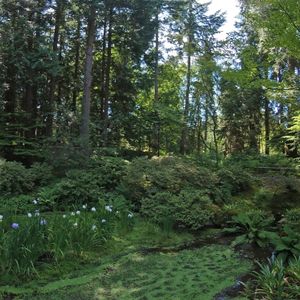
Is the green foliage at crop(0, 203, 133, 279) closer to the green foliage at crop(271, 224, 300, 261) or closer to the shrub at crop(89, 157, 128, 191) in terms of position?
the green foliage at crop(271, 224, 300, 261)

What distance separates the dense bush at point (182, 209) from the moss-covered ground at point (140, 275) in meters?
0.68

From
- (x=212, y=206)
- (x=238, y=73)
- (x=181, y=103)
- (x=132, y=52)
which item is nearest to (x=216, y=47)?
(x=132, y=52)

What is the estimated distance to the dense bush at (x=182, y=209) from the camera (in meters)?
6.25

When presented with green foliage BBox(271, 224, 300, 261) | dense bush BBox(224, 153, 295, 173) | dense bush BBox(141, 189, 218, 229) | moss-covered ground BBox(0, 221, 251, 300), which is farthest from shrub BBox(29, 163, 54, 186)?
dense bush BBox(224, 153, 295, 173)

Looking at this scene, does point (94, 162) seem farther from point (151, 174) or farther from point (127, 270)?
point (127, 270)

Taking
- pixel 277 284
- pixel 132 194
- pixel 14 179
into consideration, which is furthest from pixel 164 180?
pixel 277 284

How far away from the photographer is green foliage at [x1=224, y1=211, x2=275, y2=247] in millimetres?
5297

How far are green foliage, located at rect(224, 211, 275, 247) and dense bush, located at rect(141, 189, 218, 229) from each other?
0.51m

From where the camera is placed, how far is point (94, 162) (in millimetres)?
9828

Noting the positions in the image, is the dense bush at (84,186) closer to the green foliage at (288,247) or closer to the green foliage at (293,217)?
the green foliage at (293,217)

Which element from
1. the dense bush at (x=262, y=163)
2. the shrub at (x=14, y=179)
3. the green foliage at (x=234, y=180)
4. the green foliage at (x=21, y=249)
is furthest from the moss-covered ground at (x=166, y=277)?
the dense bush at (x=262, y=163)

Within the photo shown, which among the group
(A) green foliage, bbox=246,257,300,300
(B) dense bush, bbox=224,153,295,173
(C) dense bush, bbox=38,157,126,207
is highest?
(B) dense bush, bbox=224,153,295,173

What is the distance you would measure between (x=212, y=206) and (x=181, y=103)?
905 inches

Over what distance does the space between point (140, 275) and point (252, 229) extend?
2.08 metres
